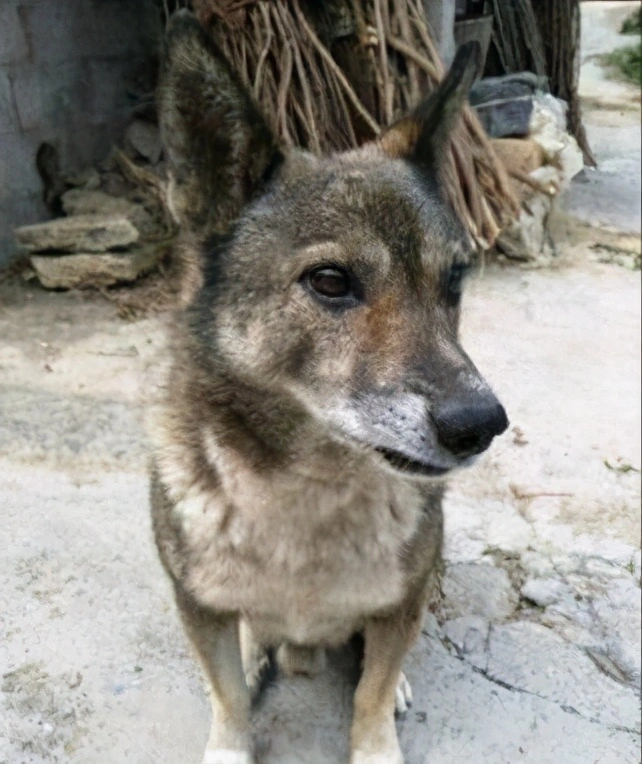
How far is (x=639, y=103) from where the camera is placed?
203 cm

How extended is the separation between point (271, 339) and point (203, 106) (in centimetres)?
43

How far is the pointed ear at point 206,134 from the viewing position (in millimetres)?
1405

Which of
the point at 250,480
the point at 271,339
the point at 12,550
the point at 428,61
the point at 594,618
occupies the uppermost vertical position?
the point at 428,61

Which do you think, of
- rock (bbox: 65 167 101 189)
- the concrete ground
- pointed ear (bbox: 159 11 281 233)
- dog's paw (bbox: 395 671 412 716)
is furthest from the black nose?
rock (bbox: 65 167 101 189)

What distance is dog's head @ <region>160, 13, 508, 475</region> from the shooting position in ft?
4.62

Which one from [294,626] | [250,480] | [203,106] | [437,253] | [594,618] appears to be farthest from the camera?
[594,618]

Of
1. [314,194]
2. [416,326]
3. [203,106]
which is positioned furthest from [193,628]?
[203,106]

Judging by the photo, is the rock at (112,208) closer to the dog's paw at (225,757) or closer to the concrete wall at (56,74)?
the concrete wall at (56,74)

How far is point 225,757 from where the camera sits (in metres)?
1.93

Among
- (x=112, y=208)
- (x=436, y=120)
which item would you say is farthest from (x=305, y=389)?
(x=112, y=208)

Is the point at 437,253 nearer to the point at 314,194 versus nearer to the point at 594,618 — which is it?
the point at 314,194

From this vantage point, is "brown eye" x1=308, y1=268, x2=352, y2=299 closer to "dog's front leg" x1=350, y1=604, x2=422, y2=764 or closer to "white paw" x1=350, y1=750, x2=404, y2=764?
"dog's front leg" x1=350, y1=604, x2=422, y2=764

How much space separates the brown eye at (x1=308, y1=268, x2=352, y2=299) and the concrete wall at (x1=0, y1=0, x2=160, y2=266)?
2.18 feet

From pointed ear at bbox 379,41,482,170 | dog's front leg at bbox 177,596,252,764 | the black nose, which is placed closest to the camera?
the black nose
